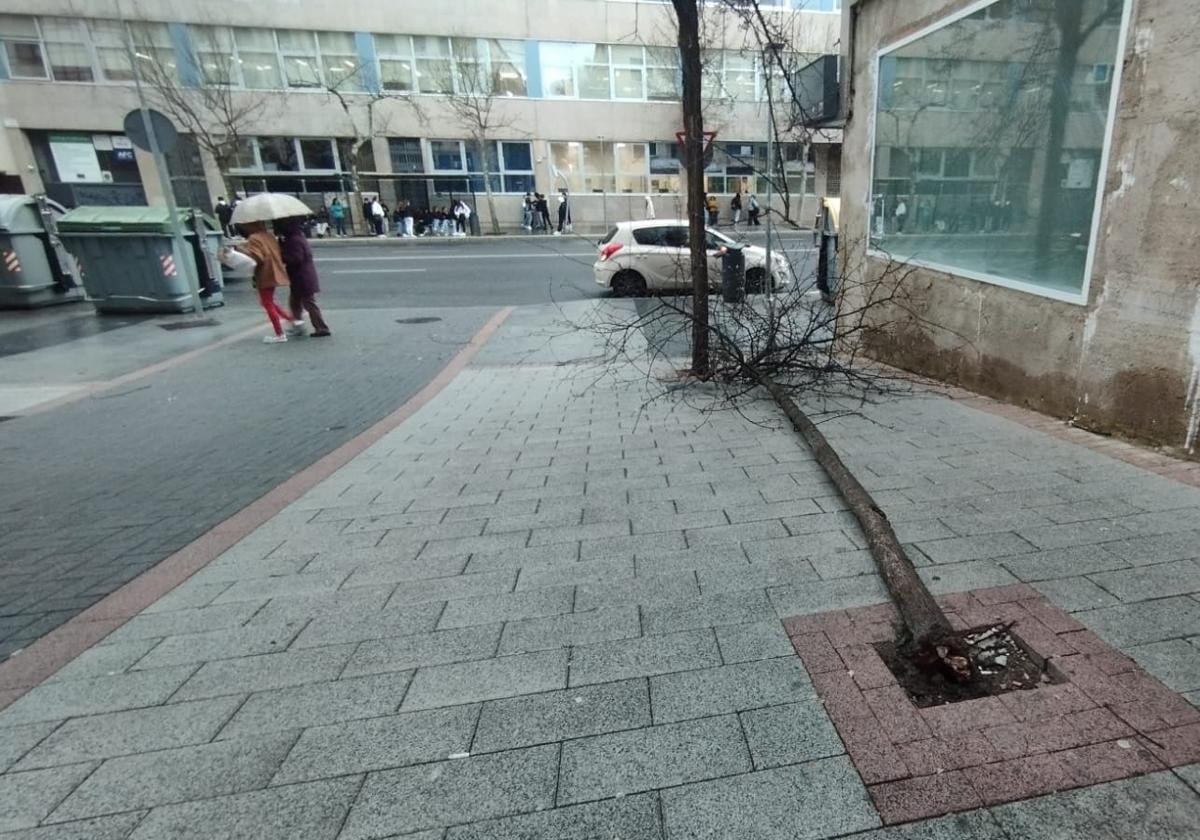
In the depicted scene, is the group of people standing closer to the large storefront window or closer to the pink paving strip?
the large storefront window

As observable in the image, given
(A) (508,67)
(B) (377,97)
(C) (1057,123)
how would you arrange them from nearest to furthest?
(C) (1057,123) → (B) (377,97) → (A) (508,67)

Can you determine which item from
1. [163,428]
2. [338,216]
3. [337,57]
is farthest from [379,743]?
[337,57]

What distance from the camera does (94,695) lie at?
2.47 m

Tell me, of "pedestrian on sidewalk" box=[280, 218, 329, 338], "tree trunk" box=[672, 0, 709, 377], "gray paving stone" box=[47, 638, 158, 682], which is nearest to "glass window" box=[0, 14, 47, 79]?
"pedestrian on sidewalk" box=[280, 218, 329, 338]

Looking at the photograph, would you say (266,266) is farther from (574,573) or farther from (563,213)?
(563,213)

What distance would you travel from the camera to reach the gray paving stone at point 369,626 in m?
2.70

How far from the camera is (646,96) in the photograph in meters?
34.2

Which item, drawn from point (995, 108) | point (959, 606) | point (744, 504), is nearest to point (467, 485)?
point (744, 504)

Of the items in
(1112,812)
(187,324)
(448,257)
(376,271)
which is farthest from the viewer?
(448,257)

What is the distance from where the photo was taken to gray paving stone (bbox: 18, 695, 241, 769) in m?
2.16

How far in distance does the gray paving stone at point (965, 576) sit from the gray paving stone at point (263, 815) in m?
2.37

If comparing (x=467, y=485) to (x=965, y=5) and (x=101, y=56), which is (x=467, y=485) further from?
(x=101, y=56)

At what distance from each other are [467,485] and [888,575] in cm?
270

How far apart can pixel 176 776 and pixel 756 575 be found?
7.53ft
